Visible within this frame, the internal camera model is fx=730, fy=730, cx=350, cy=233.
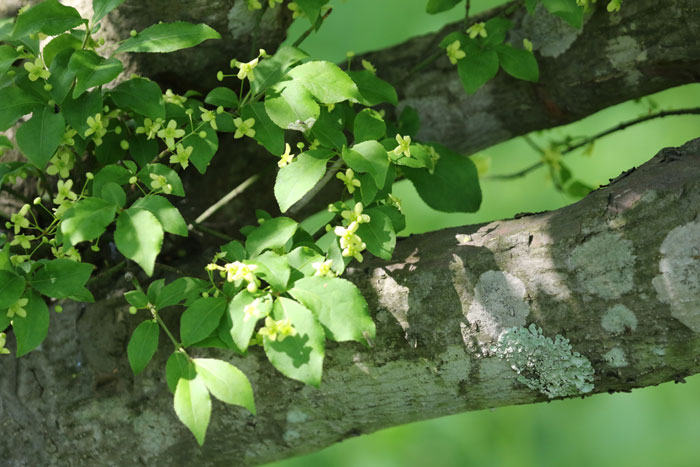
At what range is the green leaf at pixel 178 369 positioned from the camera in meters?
1.06

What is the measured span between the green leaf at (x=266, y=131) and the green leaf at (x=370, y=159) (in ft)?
0.45

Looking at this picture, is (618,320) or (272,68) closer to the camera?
(618,320)

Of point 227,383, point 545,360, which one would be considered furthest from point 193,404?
point 545,360

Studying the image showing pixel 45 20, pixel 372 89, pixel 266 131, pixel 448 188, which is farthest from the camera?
pixel 448 188

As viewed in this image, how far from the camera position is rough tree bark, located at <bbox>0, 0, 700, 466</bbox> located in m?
1.05

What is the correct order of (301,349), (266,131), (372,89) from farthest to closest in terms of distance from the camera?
1. (372,89)
2. (266,131)
3. (301,349)

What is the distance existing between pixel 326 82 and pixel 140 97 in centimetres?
32

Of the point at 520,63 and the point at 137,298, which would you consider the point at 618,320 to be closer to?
the point at 520,63

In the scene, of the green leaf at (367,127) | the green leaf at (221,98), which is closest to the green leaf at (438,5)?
the green leaf at (367,127)

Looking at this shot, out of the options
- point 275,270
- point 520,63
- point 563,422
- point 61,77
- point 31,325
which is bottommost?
point 563,422

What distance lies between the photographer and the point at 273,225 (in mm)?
1148

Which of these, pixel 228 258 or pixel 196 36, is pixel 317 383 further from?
pixel 196 36

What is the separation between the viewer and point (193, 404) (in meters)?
1.03

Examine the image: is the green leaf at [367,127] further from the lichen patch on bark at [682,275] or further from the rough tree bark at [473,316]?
the lichen patch on bark at [682,275]
